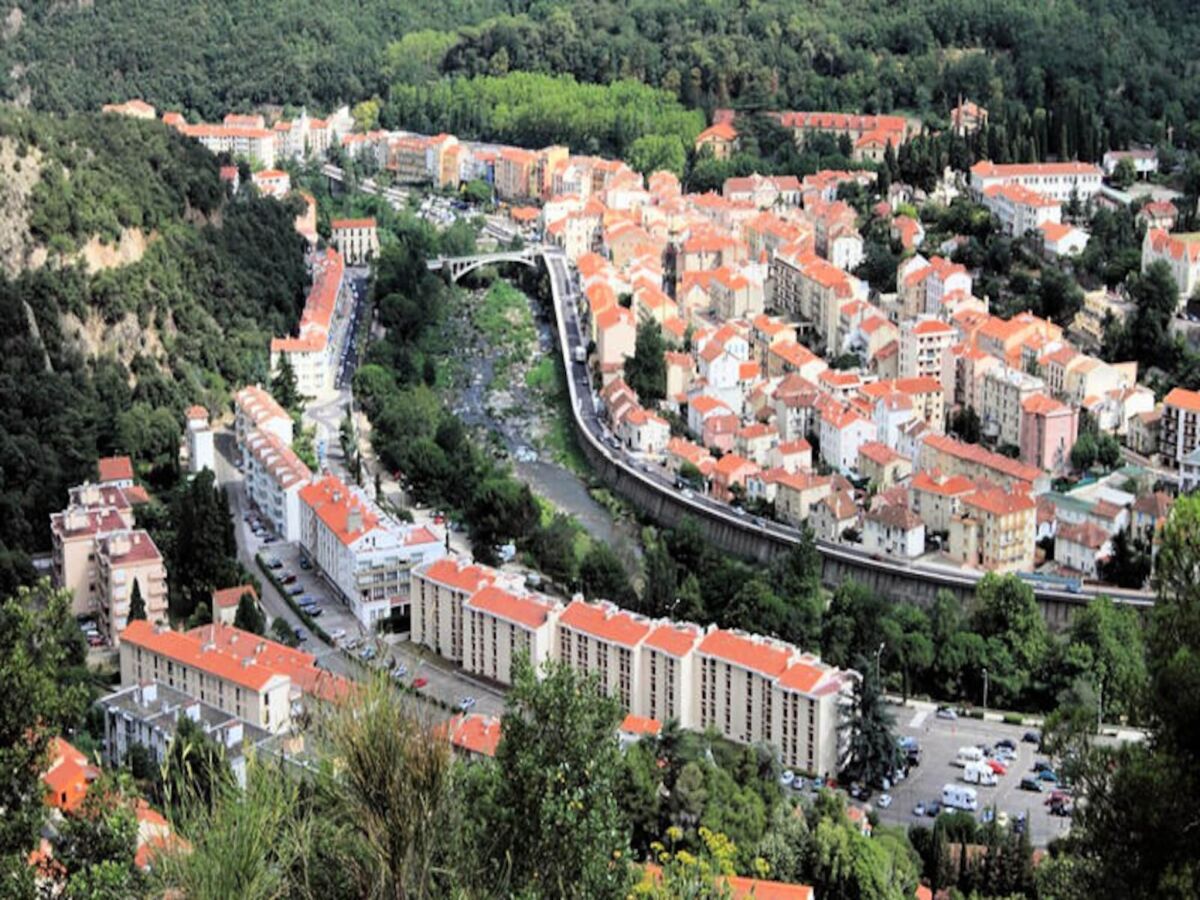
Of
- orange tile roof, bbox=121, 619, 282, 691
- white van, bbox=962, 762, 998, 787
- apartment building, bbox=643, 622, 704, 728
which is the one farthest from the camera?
apartment building, bbox=643, 622, 704, 728

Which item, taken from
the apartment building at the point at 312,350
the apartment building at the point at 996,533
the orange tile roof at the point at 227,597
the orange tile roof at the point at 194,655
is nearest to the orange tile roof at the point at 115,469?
the orange tile roof at the point at 227,597

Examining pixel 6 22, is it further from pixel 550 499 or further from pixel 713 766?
pixel 713 766

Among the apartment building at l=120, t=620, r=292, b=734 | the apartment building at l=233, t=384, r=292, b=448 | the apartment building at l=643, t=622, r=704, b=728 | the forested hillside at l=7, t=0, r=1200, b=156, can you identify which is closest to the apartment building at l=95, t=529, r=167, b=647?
the apartment building at l=120, t=620, r=292, b=734

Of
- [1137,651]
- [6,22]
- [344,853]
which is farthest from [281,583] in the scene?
[6,22]

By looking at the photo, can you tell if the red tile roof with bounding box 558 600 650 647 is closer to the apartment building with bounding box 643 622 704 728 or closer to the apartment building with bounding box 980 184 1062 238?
the apartment building with bounding box 643 622 704 728

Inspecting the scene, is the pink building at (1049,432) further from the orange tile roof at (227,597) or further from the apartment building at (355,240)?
the apartment building at (355,240)

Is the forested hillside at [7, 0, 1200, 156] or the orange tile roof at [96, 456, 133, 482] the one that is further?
the forested hillside at [7, 0, 1200, 156]

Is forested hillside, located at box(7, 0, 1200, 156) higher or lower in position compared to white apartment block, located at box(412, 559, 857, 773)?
higher

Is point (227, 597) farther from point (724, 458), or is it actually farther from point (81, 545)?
point (724, 458)
